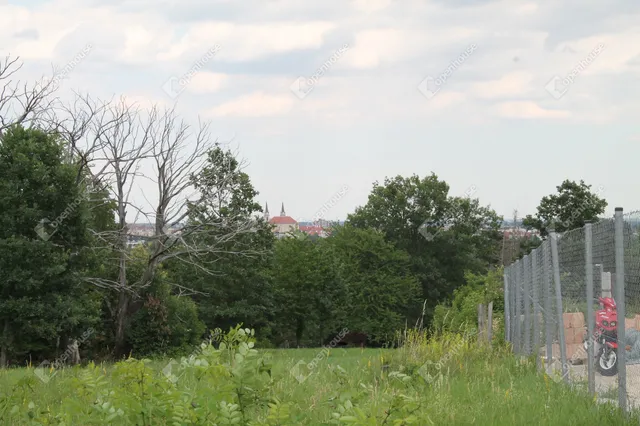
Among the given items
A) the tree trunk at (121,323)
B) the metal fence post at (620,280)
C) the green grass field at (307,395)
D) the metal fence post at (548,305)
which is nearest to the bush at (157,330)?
the tree trunk at (121,323)

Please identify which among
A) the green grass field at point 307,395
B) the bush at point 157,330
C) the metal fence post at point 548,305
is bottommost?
the bush at point 157,330

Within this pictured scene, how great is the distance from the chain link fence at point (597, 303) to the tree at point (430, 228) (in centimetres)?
5438

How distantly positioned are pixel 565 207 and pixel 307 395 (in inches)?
2485

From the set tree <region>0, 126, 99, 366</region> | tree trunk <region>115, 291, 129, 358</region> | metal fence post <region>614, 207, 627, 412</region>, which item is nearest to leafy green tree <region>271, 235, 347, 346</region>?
tree trunk <region>115, 291, 129, 358</region>

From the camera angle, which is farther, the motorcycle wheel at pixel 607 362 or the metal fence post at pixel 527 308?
the metal fence post at pixel 527 308

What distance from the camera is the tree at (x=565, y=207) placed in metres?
66.7

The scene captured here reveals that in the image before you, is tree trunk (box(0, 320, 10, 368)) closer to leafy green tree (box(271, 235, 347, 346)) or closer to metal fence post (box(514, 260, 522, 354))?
metal fence post (box(514, 260, 522, 354))

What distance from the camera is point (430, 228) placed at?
67.9 m

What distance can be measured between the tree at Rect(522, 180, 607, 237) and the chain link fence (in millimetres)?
56487

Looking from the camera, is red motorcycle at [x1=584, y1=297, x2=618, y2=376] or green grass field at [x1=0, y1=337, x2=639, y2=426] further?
red motorcycle at [x1=584, y1=297, x2=618, y2=376]

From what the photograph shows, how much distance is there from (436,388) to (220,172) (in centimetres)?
3561

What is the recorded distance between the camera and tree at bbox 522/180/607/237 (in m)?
66.7

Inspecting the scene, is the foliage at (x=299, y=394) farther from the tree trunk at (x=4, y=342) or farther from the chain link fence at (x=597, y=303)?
the tree trunk at (x=4, y=342)

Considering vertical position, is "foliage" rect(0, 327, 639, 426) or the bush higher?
"foliage" rect(0, 327, 639, 426)
